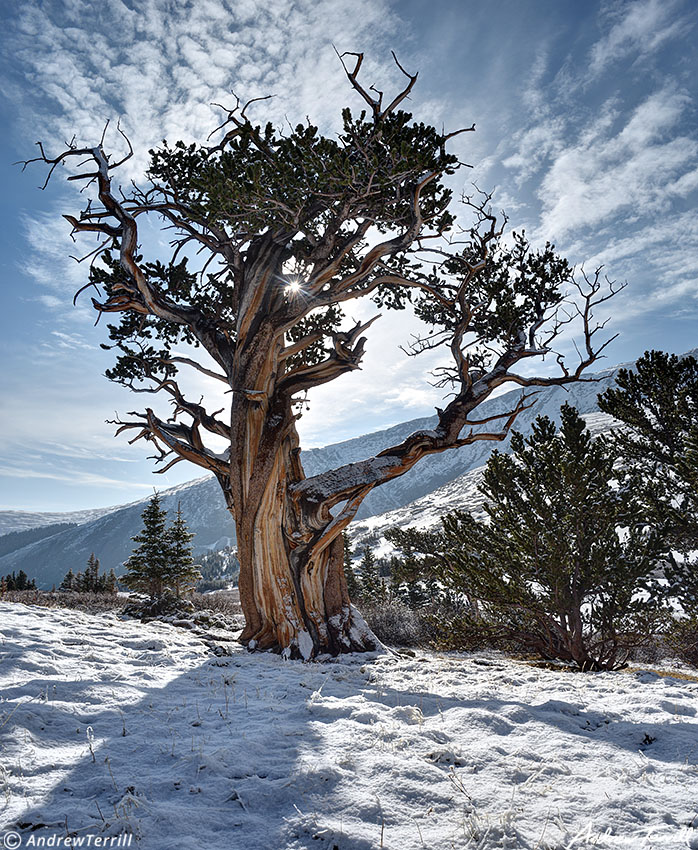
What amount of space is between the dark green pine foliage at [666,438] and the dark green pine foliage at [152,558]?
2643cm

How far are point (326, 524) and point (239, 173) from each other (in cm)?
607

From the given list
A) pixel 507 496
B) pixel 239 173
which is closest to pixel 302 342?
pixel 239 173

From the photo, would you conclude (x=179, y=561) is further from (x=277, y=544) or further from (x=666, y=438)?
(x=666, y=438)

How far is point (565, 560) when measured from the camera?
26.6 ft

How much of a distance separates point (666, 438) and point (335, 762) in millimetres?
13701

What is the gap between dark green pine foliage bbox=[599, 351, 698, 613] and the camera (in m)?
11.4

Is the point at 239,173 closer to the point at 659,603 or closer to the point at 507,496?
the point at 507,496

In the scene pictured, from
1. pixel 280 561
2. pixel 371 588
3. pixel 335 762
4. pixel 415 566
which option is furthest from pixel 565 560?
pixel 371 588

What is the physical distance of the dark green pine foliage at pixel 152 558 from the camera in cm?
2875

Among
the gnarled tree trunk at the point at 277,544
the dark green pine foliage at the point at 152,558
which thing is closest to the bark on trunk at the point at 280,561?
the gnarled tree trunk at the point at 277,544

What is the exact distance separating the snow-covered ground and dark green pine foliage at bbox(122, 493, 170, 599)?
88.7 ft

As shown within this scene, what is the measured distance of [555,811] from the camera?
2.05m

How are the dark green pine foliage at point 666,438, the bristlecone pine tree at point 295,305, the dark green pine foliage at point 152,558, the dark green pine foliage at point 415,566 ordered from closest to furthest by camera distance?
the bristlecone pine tree at point 295,305
the dark green pine foliage at point 666,438
the dark green pine foliage at point 415,566
the dark green pine foliage at point 152,558

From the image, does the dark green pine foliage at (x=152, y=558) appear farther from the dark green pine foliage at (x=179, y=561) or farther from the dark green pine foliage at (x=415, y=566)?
the dark green pine foliage at (x=415, y=566)
